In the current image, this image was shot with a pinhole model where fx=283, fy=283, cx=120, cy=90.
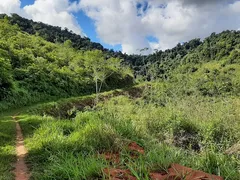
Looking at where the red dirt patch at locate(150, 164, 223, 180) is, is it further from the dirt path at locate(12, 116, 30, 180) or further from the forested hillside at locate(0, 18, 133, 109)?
the forested hillside at locate(0, 18, 133, 109)

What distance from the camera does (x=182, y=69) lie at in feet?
50.0

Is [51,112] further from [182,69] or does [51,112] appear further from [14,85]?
[182,69]

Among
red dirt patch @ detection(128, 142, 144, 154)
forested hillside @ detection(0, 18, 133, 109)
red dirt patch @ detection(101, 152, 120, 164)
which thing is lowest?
red dirt patch @ detection(101, 152, 120, 164)

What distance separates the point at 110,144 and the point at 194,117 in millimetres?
5043

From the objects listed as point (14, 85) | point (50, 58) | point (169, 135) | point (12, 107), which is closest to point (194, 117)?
point (169, 135)

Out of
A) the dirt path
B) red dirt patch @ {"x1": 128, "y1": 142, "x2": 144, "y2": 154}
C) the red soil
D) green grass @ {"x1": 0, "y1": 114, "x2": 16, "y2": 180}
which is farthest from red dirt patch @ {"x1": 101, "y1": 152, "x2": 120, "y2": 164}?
green grass @ {"x1": 0, "y1": 114, "x2": 16, "y2": 180}

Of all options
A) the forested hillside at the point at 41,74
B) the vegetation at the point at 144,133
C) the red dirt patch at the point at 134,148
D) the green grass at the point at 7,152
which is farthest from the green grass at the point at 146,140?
the forested hillside at the point at 41,74

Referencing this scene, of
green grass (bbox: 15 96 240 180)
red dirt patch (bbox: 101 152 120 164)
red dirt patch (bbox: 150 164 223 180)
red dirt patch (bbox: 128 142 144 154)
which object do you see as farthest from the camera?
red dirt patch (bbox: 128 142 144 154)

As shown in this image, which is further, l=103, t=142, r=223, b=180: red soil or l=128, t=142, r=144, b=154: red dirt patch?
l=128, t=142, r=144, b=154: red dirt patch

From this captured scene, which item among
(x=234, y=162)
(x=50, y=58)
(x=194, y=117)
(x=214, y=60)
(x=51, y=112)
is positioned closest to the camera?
(x=234, y=162)

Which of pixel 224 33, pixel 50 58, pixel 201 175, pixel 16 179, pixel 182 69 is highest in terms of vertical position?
pixel 224 33

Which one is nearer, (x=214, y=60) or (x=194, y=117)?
(x=194, y=117)

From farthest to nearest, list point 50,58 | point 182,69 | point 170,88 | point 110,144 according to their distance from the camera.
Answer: point 50,58 < point 182,69 < point 170,88 < point 110,144

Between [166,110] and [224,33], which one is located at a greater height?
[224,33]
